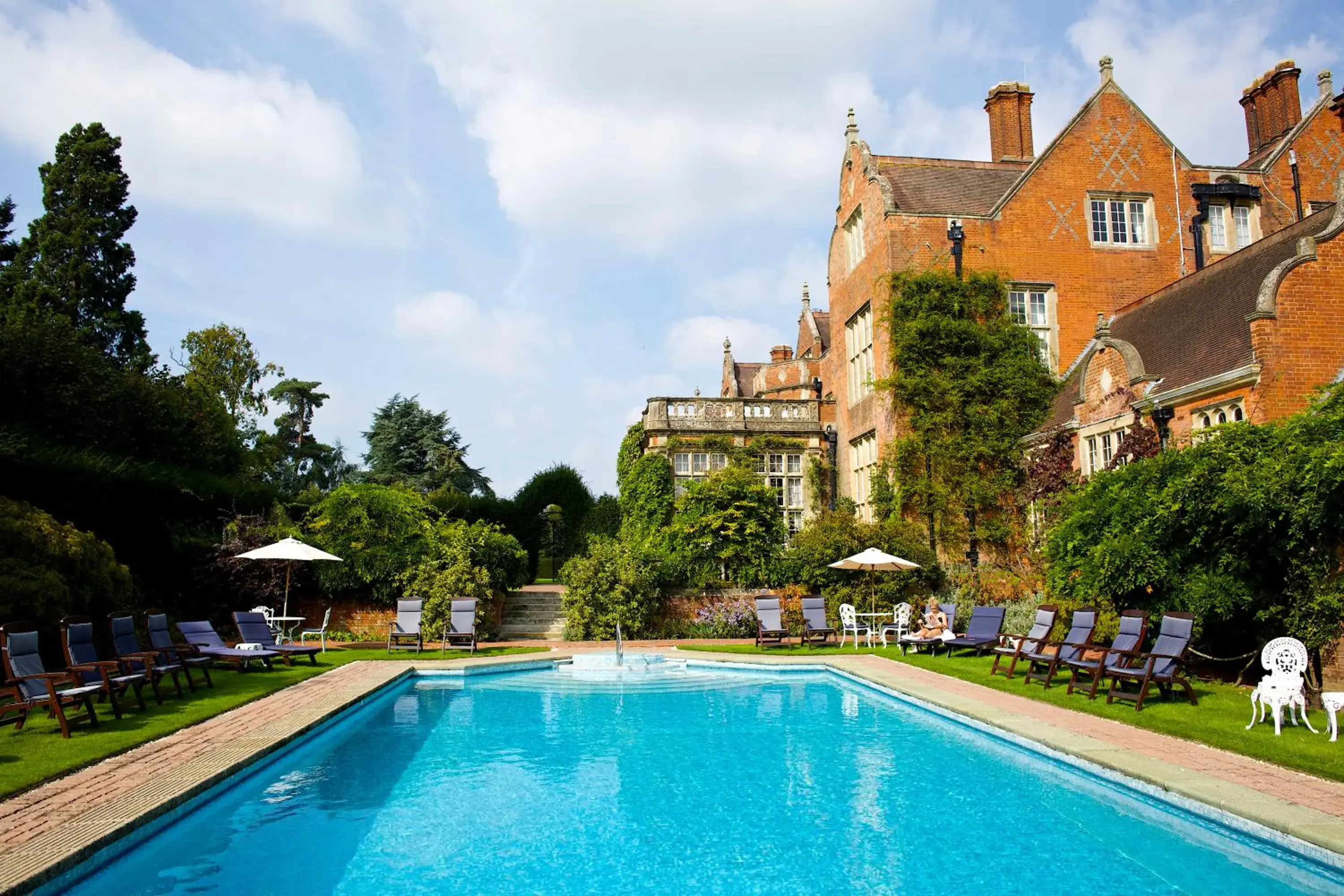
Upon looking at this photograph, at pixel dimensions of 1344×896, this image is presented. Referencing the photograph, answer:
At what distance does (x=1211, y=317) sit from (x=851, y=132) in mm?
13081

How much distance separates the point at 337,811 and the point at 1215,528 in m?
10.7

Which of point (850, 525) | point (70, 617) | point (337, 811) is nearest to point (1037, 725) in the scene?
point (337, 811)

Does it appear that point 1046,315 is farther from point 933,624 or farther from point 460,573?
point 460,573

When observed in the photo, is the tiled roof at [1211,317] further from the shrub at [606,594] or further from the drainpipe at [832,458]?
the shrub at [606,594]

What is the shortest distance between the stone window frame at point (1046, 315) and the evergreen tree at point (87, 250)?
29491 millimetres

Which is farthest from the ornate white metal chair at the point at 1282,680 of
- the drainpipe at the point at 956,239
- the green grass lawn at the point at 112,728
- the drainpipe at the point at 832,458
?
the drainpipe at the point at 832,458

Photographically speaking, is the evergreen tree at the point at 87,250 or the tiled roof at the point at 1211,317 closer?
the tiled roof at the point at 1211,317

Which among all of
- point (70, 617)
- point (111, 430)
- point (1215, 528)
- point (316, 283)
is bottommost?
point (70, 617)

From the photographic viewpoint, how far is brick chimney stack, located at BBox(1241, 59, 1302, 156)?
26.2 meters

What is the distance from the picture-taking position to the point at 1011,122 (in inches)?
1110

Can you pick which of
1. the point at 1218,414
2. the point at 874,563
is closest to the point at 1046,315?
the point at 1218,414

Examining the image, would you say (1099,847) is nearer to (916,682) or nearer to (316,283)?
(916,682)

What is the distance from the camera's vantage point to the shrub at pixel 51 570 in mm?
11172

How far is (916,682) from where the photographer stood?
1284cm
